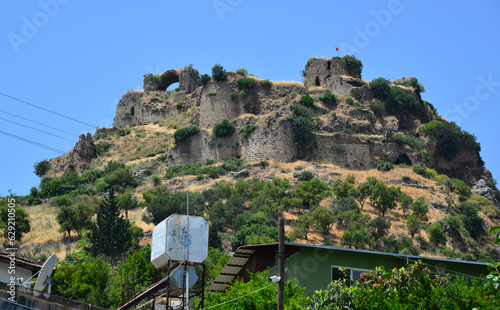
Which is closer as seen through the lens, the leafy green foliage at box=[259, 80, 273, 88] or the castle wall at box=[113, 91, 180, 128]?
the leafy green foliage at box=[259, 80, 273, 88]

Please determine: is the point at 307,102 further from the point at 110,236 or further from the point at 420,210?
the point at 110,236

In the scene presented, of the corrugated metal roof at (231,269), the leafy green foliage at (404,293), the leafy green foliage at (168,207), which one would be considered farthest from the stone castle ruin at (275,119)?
the leafy green foliage at (404,293)

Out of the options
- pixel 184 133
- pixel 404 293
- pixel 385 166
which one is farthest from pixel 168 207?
pixel 404 293

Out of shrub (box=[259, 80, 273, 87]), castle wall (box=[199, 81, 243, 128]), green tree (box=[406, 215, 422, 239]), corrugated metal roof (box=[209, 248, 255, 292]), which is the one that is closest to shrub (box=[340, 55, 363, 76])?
shrub (box=[259, 80, 273, 87])

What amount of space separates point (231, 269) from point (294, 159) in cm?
3810

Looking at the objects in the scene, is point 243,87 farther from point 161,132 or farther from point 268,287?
point 268,287

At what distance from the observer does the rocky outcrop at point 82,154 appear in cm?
6519

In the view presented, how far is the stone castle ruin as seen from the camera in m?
58.6

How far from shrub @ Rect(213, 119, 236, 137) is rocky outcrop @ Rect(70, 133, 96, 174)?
46.8 feet

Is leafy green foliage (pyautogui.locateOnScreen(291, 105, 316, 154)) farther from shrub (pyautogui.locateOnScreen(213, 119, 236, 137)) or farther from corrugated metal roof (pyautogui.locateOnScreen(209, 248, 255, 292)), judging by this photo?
corrugated metal roof (pyautogui.locateOnScreen(209, 248, 255, 292))

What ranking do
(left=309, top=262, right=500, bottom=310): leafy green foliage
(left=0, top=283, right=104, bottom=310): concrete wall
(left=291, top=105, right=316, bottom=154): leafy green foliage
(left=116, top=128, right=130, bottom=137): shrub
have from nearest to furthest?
(left=309, top=262, right=500, bottom=310): leafy green foliage
(left=0, top=283, right=104, bottom=310): concrete wall
(left=291, top=105, right=316, bottom=154): leafy green foliage
(left=116, top=128, right=130, bottom=137): shrub

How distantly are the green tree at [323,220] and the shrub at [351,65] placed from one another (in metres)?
29.0

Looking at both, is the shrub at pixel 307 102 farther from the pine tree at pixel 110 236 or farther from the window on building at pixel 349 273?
the window on building at pixel 349 273

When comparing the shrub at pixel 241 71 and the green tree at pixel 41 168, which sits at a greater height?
the shrub at pixel 241 71
